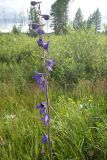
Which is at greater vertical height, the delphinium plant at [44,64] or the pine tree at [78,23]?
the pine tree at [78,23]

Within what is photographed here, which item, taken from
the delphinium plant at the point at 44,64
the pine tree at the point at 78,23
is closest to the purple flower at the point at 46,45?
the delphinium plant at the point at 44,64

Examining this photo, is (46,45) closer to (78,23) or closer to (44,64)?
(44,64)

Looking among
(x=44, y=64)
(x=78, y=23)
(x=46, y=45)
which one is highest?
(x=78, y=23)

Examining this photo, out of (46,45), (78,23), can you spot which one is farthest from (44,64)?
(78,23)

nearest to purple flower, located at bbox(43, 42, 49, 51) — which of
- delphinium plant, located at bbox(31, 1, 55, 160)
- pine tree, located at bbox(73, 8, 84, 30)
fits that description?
delphinium plant, located at bbox(31, 1, 55, 160)

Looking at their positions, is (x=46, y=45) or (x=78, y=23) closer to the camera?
(x=46, y=45)

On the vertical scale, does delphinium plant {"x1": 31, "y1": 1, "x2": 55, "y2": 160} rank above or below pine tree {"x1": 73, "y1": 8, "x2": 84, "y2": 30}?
below

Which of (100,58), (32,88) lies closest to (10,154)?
(32,88)

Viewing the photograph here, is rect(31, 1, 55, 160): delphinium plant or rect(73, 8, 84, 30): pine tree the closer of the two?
rect(31, 1, 55, 160): delphinium plant

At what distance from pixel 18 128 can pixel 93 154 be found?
1.04 m

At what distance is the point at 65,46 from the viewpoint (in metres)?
8.48

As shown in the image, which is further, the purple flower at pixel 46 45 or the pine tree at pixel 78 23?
the pine tree at pixel 78 23

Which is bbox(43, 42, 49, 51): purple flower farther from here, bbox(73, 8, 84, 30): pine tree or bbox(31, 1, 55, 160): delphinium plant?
bbox(73, 8, 84, 30): pine tree

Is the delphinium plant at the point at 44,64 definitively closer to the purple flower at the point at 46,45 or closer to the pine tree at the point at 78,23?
the purple flower at the point at 46,45
